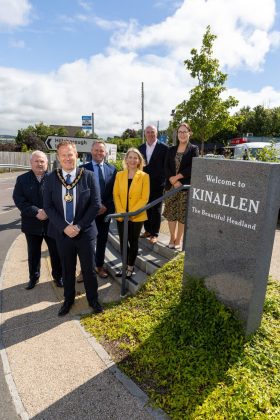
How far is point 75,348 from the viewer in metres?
3.06

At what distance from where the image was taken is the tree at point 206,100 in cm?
1353

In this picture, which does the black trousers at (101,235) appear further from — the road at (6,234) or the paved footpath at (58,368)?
the road at (6,234)

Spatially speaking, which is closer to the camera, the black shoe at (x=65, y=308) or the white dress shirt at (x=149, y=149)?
the black shoe at (x=65, y=308)

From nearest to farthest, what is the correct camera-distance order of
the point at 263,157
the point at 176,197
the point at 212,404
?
the point at 212,404 < the point at 176,197 < the point at 263,157

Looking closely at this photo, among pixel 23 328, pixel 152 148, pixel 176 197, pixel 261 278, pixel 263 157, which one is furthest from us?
pixel 263 157

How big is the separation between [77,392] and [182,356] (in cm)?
99

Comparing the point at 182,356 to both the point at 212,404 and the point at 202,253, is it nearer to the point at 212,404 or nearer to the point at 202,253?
the point at 212,404

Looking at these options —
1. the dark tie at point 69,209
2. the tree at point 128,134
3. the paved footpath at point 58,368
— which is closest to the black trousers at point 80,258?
the dark tie at point 69,209

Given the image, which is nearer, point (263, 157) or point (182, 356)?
point (182, 356)

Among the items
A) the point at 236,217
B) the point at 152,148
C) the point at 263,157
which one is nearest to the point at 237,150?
the point at 263,157

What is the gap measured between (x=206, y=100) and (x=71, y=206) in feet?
40.6

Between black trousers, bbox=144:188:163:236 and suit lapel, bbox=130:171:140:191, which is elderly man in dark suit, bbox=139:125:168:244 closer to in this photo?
black trousers, bbox=144:188:163:236

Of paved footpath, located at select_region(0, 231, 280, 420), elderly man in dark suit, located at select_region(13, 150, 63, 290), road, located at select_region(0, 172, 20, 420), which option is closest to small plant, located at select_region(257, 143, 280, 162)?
paved footpath, located at select_region(0, 231, 280, 420)

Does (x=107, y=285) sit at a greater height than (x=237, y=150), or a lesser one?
lesser
